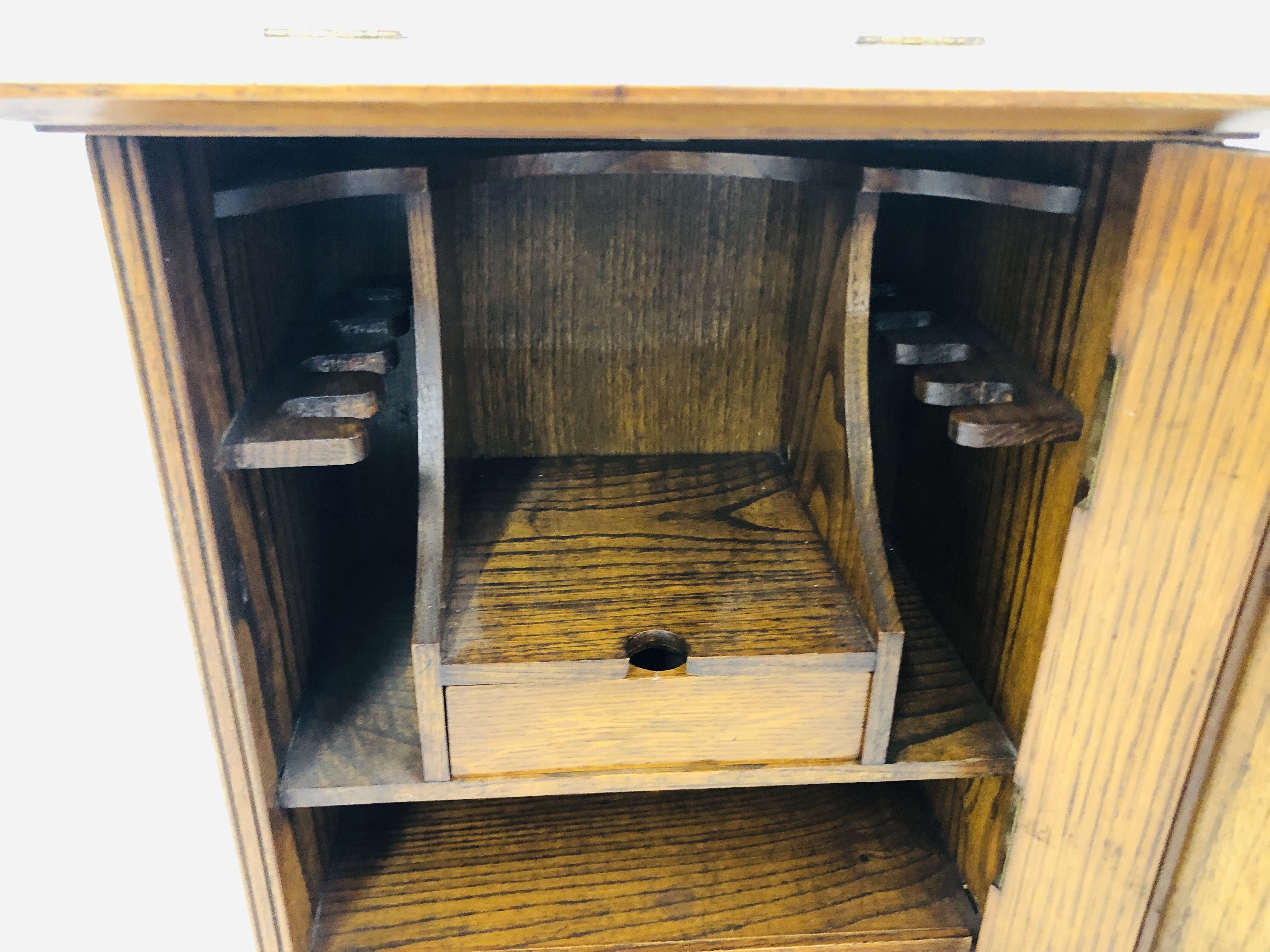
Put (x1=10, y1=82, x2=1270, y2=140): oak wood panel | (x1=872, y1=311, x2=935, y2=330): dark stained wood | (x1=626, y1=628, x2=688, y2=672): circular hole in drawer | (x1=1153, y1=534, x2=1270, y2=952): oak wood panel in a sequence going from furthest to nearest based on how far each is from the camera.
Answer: (x1=872, y1=311, x2=935, y2=330): dark stained wood < (x1=626, y1=628, x2=688, y2=672): circular hole in drawer < (x1=1153, y1=534, x2=1270, y2=952): oak wood panel < (x1=10, y1=82, x2=1270, y2=140): oak wood panel

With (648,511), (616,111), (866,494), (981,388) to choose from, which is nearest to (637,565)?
(648,511)

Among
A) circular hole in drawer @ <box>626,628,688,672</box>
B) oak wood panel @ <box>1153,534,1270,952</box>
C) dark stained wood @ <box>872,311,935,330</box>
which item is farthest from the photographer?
dark stained wood @ <box>872,311,935,330</box>

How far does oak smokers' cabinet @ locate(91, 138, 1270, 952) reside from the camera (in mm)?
620

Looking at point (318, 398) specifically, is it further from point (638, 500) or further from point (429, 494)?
point (638, 500)

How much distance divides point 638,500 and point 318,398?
33 centimetres

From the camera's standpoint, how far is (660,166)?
63 cm

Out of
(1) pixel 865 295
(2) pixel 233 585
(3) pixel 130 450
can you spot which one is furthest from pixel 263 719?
(1) pixel 865 295

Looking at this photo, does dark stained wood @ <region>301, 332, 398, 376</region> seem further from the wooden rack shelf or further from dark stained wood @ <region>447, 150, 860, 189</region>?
the wooden rack shelf

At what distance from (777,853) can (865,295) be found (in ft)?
1.66

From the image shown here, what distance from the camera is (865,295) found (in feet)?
2.20

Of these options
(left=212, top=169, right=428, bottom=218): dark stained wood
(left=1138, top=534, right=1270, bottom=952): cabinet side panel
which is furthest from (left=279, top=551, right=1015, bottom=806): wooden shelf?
(left=212, top=169, right=428, bottom=218): dark stained wood

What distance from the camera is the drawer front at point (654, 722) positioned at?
65cm

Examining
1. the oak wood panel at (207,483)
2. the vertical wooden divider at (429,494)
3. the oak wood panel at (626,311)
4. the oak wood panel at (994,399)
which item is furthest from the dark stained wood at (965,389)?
the oak wood panel at (207,483)

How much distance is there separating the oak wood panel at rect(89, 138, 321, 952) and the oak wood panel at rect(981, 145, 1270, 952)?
525mm
